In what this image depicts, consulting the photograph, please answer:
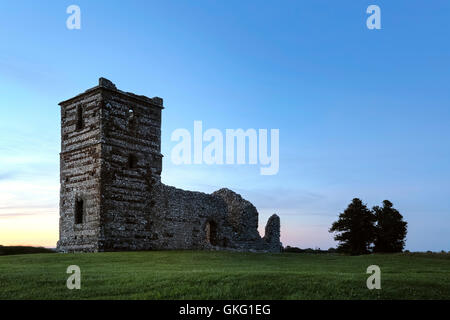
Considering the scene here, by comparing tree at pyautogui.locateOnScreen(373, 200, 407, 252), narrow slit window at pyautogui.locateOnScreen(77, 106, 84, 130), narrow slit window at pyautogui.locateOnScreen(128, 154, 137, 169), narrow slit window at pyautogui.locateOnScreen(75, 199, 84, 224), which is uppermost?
narrow slit window at pyautogui.locateOnScreen(77, 106, 84, 130)

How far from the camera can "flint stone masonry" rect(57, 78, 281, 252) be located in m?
27.9

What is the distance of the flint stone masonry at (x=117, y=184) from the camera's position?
91.7ft

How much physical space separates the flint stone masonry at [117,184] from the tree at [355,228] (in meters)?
14.4

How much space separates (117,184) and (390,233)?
24902mm

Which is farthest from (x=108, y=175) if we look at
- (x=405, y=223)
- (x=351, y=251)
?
(x=405, y=223)

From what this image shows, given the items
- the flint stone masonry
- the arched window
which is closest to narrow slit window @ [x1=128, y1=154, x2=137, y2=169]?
the flint stone masonry

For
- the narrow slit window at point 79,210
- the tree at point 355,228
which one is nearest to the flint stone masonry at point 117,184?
the narrow slit window at point 79,210

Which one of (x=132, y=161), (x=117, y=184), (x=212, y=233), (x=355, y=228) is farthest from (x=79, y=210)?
(x=355, y=228)

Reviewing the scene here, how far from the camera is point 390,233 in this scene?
4138cm

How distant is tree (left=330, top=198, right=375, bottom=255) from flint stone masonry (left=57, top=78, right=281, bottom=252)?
14.4 m

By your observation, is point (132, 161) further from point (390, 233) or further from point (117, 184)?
point (390, 233)

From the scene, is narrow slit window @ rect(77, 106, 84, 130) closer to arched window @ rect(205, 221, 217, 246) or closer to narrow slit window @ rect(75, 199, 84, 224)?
narrow slit window @ rect(75, 199, 84, 224)
